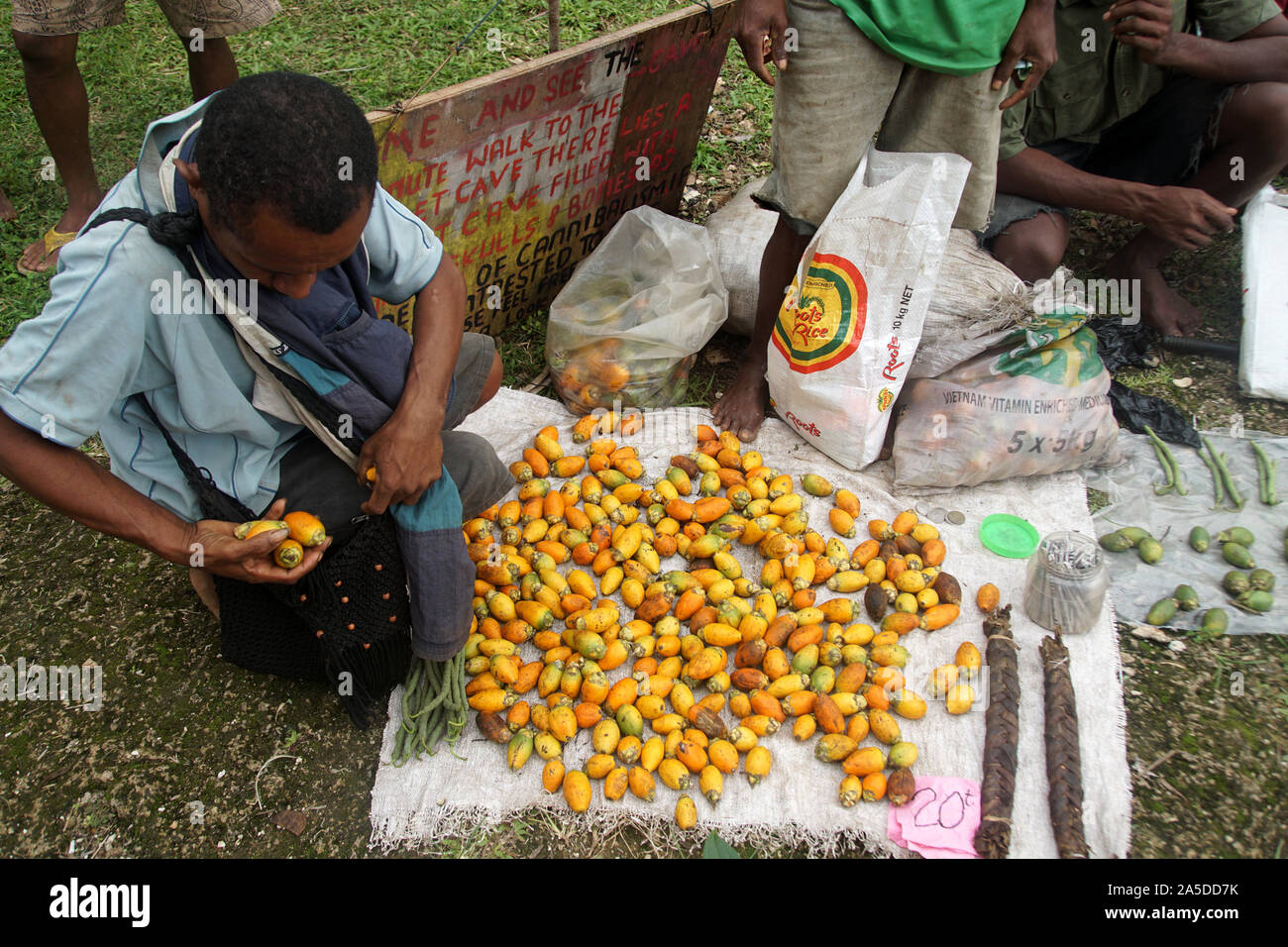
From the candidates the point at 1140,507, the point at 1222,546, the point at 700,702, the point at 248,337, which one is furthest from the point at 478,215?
the point at 1222,546

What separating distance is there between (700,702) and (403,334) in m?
1.28

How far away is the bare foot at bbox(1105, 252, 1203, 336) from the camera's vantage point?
149 inches

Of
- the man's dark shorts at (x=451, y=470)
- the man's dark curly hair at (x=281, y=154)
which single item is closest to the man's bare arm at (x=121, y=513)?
the man's dark shorts at (x=451, y=470)

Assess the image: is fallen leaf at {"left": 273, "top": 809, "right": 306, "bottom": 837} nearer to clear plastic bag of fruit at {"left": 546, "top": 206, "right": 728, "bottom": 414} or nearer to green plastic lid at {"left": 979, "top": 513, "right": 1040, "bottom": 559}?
clear plastic bag of fruit at {"left": 546, "top": 206, "right": 728, "bottom": 414}

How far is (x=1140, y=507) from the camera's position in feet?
10.1

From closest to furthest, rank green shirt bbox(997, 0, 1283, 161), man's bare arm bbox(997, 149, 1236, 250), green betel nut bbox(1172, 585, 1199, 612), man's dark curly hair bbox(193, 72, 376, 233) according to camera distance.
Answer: man's dark curly hair bbox(193, 72, 376, 233) < green betel nut bbox(1172, 585, 1199, 612) < man's bare arm bbox(997, 149, 1236, 250) < green shirt bbox(997, 0, 1283, 161)

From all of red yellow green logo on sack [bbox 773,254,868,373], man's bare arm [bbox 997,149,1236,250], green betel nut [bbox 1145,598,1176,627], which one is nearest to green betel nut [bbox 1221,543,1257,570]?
green betel nut [bbox 1145,598,1176,627]

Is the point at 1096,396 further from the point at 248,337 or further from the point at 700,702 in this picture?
the point at 248,337

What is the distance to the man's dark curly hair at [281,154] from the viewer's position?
154 cm

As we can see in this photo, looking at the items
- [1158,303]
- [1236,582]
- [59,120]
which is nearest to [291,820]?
[1236,582]

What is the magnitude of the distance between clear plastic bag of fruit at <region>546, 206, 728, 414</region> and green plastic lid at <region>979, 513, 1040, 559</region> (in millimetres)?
1249

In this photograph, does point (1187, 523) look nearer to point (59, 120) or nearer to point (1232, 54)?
point (1232, 54)

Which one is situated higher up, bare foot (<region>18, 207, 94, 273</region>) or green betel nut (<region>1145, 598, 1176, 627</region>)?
green betel nut (<region>1145, 598, 1176, 627</region>)

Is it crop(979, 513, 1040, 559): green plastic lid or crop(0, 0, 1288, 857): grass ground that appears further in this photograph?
crop(979, 513, 1040, 559): green plastic lid
